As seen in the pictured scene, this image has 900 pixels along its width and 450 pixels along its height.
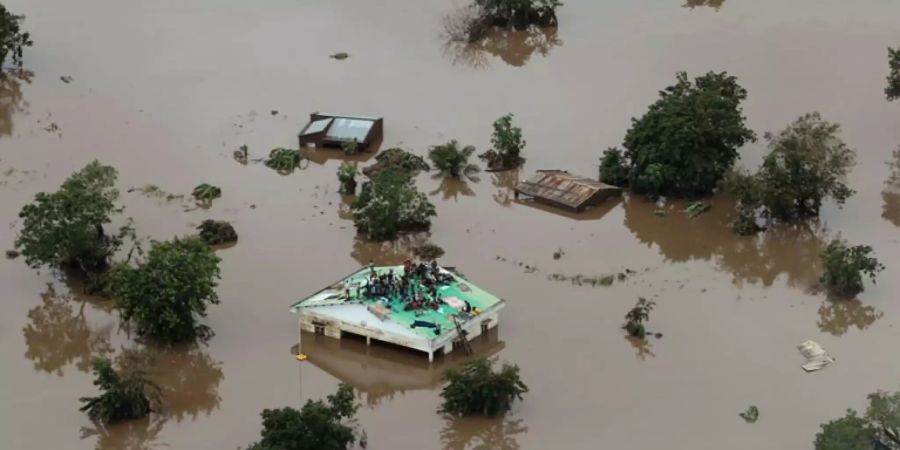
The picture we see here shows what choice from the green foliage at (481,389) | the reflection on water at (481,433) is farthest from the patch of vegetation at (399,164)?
the reflection on water at (481,433)

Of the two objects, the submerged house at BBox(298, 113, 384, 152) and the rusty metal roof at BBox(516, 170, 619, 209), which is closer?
Answer: the rusty metal roof at BBox(516, 170, 619, 209)

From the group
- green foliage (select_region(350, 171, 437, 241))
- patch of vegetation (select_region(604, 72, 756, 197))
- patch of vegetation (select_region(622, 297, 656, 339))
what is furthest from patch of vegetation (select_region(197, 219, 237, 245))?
patch of vegetation (select_region(604, 72, 756, 197))

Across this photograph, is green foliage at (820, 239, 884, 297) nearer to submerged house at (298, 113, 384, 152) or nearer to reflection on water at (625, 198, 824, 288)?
reflection on water at (625, 198, 824, 288)

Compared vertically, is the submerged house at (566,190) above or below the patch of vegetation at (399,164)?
below

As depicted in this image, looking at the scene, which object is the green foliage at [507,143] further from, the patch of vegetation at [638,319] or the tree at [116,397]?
the tree at [116,397]

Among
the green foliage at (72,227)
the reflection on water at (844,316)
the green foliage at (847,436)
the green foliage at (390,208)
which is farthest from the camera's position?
the green foliage at (390,208)

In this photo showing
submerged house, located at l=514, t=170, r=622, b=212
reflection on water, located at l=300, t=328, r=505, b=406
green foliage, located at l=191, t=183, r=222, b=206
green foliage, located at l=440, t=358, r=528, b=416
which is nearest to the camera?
green foliage, located at l=440, t=358, r=528, b=416

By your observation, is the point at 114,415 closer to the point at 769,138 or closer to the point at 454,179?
the point at 454,179

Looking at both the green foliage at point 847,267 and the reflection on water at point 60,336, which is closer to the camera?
the reflection on water at point 60,336
